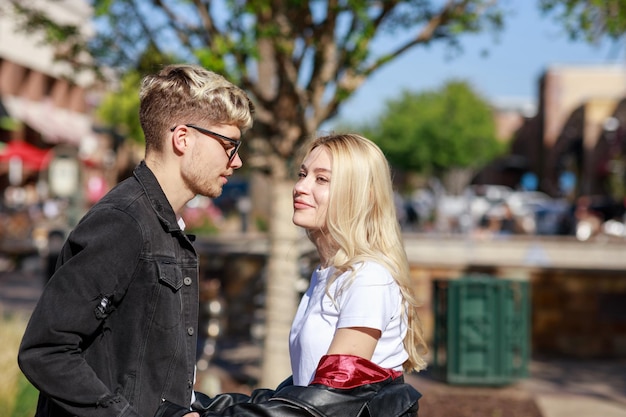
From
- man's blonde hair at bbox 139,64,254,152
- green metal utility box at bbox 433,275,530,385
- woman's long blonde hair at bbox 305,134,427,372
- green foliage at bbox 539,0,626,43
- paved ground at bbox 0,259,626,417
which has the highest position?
green foliage at bbox 539,0,626,43

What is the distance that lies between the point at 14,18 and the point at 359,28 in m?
3.46

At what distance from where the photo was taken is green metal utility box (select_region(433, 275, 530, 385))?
9453 mm

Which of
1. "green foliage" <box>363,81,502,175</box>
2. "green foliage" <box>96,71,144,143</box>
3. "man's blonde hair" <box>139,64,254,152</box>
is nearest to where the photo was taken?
"man's blonde hair" <box>139,64,254,152</box>

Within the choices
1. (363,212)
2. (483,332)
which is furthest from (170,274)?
(483,332)

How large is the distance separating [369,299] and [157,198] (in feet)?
2.11

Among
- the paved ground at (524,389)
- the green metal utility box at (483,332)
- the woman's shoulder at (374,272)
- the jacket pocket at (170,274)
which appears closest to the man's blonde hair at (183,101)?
the jacket pocket at (170,274)

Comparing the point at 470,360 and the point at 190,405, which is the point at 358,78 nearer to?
the point at 470,360

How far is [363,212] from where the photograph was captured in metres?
2.72

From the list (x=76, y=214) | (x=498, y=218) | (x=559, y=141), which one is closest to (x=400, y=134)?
(x=559, y=141)

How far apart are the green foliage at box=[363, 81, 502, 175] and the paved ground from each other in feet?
208

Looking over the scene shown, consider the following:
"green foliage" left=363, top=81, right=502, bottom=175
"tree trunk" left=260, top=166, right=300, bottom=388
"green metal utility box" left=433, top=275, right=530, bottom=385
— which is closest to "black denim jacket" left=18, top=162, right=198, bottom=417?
"tree trunk" left=260, top=166, right=300, bottom=388

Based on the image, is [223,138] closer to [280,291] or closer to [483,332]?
[280,291]

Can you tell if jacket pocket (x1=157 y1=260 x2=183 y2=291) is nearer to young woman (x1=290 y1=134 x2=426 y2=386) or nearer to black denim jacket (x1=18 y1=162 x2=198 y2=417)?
black denim jacket (x1=18 y1=162 x2=198 y2=417)

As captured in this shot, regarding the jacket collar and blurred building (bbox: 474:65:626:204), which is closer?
the jacket collar
